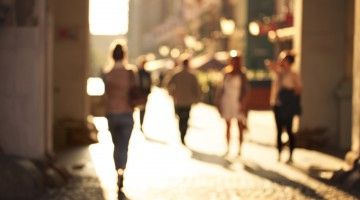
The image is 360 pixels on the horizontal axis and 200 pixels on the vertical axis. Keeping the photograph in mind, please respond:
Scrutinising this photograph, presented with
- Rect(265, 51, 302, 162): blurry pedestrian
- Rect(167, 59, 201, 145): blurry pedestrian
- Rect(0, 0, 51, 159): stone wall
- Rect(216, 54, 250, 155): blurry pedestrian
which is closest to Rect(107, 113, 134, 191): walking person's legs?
Rect(0, 0, 51, 159): stone wall

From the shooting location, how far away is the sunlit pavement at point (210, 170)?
802 centimetres

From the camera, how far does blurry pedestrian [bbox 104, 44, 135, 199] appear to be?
8.12 m

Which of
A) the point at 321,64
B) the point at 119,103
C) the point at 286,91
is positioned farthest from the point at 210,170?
the point at 321,64

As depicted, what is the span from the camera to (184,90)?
12.4 metres

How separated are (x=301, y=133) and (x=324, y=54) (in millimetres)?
1485

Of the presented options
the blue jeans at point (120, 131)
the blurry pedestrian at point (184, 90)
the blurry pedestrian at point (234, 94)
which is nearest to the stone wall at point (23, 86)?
the blue jeans at point (120, 131)

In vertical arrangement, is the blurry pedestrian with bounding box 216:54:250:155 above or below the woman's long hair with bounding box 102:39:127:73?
below

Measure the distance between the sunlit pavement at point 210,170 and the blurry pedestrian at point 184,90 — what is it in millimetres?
703

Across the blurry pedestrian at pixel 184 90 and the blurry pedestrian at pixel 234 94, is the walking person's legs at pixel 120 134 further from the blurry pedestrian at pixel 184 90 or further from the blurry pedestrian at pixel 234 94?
the blurry pedestrian at pixel 184 90

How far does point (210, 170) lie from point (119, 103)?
7.58 feet

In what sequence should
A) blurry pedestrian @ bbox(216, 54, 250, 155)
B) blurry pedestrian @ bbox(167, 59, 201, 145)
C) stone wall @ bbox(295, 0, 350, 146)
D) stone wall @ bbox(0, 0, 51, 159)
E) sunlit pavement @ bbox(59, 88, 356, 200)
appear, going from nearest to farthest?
sunlit pavement @ bbox(59, 88, 356, 200) < stone wall @ bbox(0, 0, 51, 159) < blurry pedestrian @ bbox(216, 54, 250, 155) < blurry pedestrian @ bbox(167, 59, 201, 145) < stone wall @ bbox(295, 0, 350, 146)

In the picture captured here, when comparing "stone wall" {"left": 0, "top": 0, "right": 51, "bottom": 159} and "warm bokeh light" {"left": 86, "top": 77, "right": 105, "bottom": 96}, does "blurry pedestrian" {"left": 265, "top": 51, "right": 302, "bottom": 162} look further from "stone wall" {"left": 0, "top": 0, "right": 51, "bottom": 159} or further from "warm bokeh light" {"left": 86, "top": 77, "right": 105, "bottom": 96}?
"stone wall" {"left": 0, "top": 0, "right": 51, "bottom": 159}

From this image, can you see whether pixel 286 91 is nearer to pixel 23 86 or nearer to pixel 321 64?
pixel 321 64

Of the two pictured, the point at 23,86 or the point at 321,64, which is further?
the point at 321,64
